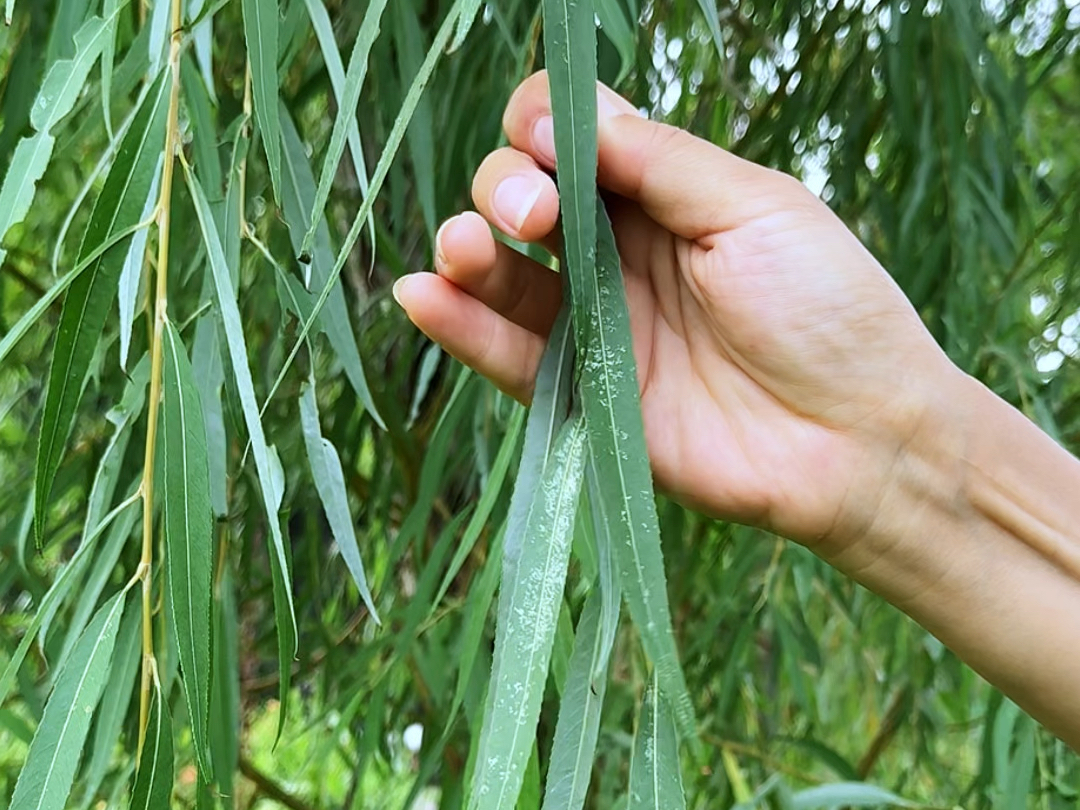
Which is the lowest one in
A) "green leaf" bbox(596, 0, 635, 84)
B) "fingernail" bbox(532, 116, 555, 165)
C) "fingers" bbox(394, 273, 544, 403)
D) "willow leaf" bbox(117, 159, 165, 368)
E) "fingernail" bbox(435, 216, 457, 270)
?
"willow leaf" bbox(117, 159, 165, 368)

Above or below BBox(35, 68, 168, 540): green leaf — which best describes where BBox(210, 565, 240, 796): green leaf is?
below

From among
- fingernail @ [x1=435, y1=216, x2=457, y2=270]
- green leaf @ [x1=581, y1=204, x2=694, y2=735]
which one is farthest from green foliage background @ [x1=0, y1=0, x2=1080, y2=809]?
green leaf @ [x1=581, y1=204, x2=694, y2=735]

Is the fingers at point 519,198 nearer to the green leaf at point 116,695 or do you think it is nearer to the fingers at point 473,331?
the fingers at point 473,331

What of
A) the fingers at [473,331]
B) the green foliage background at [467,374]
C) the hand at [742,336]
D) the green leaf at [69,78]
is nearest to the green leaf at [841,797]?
the green foliage background at [467,374]

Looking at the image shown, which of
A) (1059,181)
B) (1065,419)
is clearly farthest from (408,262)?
(1059,181)

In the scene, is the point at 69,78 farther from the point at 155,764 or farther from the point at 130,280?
the point at 155,764

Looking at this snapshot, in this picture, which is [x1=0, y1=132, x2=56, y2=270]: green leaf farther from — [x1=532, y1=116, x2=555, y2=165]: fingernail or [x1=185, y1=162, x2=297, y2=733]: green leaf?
[x1=532, y1=116, x2=555, y2=165]: fingernail

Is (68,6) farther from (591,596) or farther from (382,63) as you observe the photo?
(591,596)
